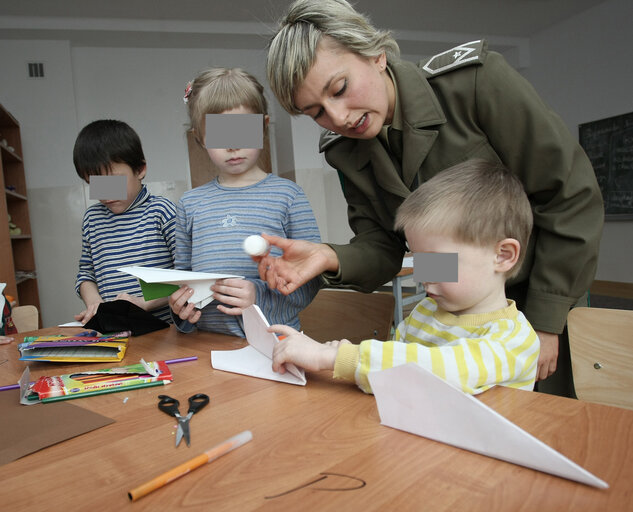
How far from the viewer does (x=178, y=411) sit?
2.19 feet

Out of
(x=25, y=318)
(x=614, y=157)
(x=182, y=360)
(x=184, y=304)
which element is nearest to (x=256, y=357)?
(x=182, y=360)

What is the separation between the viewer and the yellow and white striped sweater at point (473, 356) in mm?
641

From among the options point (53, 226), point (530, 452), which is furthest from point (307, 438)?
point (53, 226)

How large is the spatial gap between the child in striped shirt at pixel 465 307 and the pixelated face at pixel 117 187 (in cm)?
98

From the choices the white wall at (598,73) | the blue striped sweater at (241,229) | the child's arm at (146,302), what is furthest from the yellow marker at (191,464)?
the white wall at (598,73)

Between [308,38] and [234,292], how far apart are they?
0.54 metres

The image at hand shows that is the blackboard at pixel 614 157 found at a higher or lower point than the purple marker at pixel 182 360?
higher

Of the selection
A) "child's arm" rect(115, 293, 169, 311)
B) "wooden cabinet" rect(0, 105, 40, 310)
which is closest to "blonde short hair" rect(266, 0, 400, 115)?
"child's arm" rect(115, 293, 169, 311)

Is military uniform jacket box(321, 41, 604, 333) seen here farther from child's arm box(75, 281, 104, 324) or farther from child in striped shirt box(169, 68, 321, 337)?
child's arm box(75, 281, 104, 324)

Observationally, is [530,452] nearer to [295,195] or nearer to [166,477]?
[166,477]

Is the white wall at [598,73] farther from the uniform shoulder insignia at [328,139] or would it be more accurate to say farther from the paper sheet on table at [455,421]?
the paper sheet on table at [455,421]

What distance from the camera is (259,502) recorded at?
1.44ft

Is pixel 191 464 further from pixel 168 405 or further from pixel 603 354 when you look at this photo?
pixel 603 354

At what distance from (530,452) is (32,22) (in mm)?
5372
